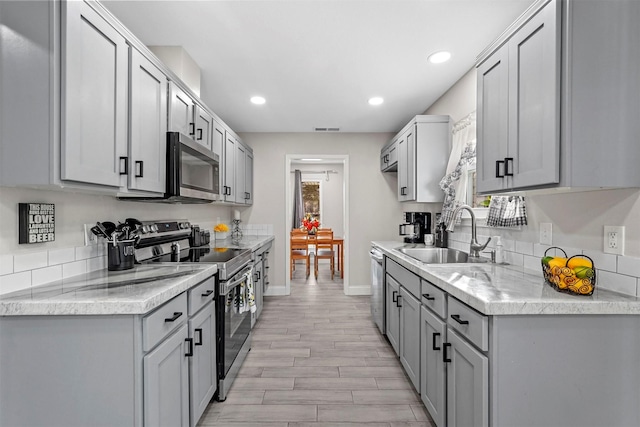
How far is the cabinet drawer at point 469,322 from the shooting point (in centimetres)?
125

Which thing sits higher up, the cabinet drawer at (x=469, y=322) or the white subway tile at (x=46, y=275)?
the white subway tile at (x=46, y=275)

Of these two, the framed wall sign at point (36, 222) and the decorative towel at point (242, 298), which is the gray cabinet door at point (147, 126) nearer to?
the framed wall sign at point (36, 222)

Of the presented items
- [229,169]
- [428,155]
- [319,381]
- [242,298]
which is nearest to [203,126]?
[229,169]

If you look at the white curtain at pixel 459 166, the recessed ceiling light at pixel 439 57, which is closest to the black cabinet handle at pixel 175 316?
the white curtain at pixel 459 166

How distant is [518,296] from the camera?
1.29 m

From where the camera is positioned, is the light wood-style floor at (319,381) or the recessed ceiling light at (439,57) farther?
the recessed ceiling light at (439,57)

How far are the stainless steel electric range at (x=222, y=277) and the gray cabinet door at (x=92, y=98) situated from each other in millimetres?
724

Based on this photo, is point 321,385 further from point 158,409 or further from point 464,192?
point 464,192

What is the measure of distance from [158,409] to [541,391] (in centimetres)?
154

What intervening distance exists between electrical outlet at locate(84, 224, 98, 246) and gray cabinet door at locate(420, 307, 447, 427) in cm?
195

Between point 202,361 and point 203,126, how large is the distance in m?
1.83

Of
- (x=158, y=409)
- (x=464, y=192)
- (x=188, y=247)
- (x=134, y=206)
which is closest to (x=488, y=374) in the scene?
(x=158, y=409)

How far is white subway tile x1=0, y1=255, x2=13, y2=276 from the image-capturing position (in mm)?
1296

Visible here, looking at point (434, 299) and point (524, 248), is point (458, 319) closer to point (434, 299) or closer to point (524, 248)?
point (434, 299)
